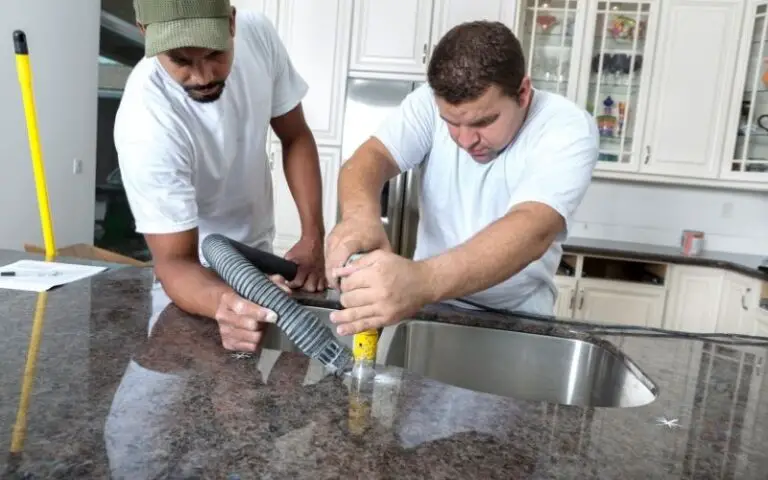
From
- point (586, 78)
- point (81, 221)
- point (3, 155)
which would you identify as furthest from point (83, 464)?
point (81, 221)

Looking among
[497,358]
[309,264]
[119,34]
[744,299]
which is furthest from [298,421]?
[119,34]

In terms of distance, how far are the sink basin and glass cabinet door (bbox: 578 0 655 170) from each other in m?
2.24

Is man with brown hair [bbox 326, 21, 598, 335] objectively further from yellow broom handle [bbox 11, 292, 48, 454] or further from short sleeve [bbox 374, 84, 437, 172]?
yellow broom handle [bbox 11, 292, 48, 454]

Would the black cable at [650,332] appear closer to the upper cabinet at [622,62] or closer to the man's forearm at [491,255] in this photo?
the man's forearm at [491,255]

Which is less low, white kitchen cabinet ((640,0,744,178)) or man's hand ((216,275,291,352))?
white kitchen cabinet ((640,0,744,178))

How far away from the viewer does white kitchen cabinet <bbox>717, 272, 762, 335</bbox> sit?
2564mm

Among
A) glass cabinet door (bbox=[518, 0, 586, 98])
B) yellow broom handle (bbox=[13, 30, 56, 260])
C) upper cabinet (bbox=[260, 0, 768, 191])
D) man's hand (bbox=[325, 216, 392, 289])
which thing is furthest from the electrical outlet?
yellow broom handle (bbox=[13, 30, 56, 260])

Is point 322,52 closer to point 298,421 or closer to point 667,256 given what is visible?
point 667,256

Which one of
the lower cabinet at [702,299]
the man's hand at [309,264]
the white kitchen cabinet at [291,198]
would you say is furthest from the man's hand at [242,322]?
the lower cabinet at [702,299]

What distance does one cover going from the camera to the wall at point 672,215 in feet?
10.4

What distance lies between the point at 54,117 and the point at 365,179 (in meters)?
3.25

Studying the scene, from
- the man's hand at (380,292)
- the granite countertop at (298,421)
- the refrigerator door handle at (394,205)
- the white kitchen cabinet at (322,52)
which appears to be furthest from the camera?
the white kitchen cabinet at (322,52)

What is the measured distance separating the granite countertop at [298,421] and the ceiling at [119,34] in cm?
392

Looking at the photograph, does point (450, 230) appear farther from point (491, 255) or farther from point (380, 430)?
point (380, 430)
